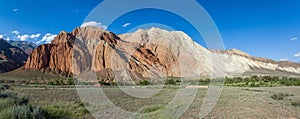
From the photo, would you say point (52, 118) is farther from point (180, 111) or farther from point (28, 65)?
point (28, 65)

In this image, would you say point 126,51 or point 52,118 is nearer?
point 52,118

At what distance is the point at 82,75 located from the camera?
9025cm

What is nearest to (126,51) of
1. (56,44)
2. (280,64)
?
(56,44)

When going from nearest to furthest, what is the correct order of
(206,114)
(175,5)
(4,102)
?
(4,102) → (206,114) → (175,5)

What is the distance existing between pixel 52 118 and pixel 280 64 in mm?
183619

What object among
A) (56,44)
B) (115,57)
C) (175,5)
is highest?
(56,44)

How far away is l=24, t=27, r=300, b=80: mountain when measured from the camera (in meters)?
97.8

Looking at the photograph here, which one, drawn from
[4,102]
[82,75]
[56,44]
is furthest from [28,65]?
[4,102]

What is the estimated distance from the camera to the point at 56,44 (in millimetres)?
134750

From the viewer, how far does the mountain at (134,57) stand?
97800 mm

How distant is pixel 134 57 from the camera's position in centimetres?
10775

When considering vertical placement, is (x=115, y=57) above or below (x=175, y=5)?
above

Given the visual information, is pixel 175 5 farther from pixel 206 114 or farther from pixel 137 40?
pixel 137 40

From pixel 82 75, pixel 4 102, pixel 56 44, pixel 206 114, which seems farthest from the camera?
pixel 56 44
